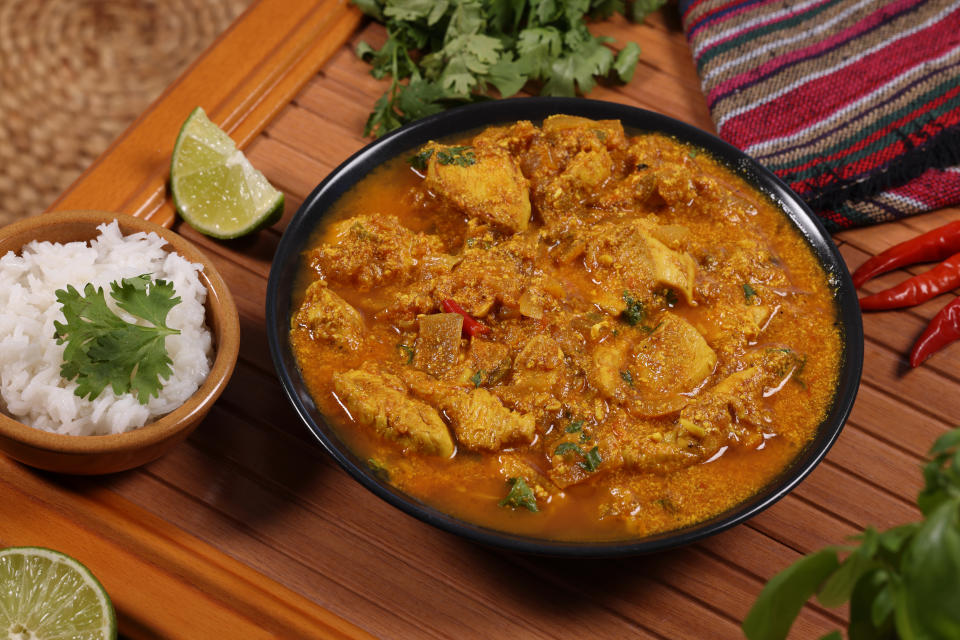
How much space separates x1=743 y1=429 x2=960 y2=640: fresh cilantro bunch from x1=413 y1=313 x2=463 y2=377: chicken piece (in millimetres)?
1361

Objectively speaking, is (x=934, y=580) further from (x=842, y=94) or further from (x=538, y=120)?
(x=842, y=94)

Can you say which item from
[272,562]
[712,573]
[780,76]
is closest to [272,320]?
[272,562]

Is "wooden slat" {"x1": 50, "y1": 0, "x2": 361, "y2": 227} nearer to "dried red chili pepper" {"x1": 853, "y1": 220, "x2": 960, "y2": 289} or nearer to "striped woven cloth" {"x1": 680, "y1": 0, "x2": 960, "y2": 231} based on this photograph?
"striped woven cloth" {"x1": 680, "y1": 0, "x2": 960, "y2": 231}

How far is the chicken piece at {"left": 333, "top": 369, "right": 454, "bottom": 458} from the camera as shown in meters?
2.86

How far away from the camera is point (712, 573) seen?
3.07 meters

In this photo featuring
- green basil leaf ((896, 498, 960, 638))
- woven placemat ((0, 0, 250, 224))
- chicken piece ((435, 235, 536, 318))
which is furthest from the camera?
woven placemat ((0, 0, 250, 224))

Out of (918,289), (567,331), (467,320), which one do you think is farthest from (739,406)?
(918,289)

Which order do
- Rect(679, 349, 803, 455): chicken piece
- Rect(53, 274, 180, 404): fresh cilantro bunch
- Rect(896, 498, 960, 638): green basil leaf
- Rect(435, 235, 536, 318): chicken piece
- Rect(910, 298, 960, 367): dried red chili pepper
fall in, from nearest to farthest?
Rect(896, 498, 960, 638): green basil leaf < Rect(53, 274, 180, 404): fresh cilantro bunch < Rect(679, 349, 803, 455): chicken piece < Rect(435, 235, 536, 318): chicken piece < Rect(910, 298, 960, 367): dried red chili pepper

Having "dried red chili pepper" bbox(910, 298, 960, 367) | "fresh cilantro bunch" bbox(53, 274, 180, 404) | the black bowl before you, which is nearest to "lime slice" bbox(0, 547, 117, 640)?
"fresh cilantro bunch" bbox(53, 274, 180, 404)

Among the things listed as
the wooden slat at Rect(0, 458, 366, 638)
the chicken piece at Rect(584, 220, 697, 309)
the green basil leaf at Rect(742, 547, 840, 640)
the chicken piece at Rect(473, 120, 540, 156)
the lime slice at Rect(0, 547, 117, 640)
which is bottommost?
the wooden slat at Rect(0, 458, 366, 638)

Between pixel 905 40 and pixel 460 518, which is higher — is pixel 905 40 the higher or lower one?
the higher one

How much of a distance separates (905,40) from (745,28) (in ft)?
2.33

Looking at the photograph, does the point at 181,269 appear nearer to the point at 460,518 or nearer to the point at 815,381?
the point at 460,518

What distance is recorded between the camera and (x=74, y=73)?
5.04 meters
